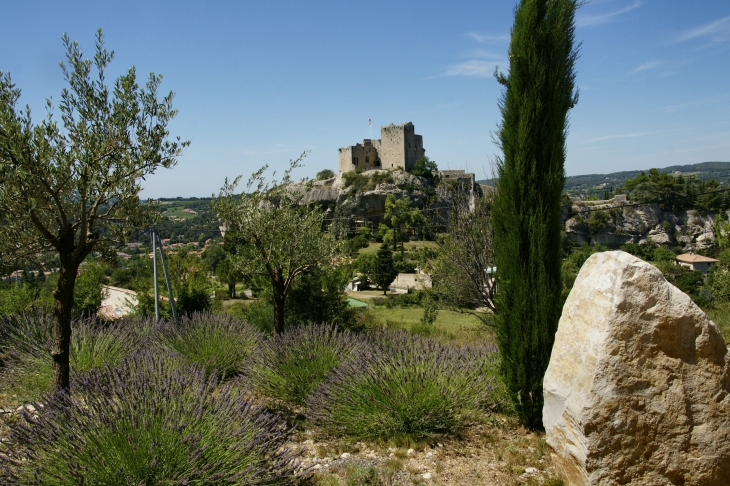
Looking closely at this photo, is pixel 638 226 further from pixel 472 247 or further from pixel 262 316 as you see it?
pixel 262 316

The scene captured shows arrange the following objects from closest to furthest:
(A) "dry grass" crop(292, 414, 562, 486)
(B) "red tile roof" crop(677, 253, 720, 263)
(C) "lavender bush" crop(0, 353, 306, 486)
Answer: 1. (C) "lavender bush" crop(0, 353, 306, 486)
2. (A) "dry grass" crop(292, 414, 562, 486)
3. (B) "red tile roof" crop(677, 253, 720, 263)

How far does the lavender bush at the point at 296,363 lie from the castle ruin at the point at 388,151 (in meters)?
71.2

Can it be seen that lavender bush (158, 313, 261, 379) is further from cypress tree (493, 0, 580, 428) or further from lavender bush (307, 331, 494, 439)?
cypress tree (493, 0, 580, 428)

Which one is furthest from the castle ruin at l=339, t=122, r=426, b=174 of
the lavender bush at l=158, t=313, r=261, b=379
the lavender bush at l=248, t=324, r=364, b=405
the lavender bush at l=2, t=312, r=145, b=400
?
the lavender bush at l=248, t=324, r=364, b=405

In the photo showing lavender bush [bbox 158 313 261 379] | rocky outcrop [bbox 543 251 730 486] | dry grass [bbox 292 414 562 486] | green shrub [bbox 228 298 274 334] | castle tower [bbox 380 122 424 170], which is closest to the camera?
rocky outcrop [bbox 543 251 730 486]

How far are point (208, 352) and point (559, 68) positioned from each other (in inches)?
233

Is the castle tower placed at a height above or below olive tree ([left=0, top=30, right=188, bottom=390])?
above

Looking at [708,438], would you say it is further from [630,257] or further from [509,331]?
[509,331]

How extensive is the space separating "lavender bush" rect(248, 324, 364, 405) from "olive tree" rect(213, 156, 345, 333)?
8.63 feet

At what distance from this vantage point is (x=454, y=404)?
488 cm

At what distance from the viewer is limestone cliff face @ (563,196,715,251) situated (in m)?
85.0

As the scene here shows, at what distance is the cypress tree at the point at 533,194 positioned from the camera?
511 cm

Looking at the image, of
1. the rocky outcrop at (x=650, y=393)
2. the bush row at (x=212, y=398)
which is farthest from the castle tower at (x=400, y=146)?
the rocky outcrop at (x=650, y=393)

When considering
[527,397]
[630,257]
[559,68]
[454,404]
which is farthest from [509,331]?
[559,68]
